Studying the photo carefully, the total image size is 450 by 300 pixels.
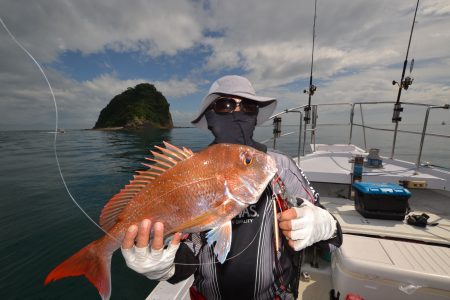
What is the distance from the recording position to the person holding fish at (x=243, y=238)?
172cm

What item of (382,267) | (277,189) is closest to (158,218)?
(277,189)

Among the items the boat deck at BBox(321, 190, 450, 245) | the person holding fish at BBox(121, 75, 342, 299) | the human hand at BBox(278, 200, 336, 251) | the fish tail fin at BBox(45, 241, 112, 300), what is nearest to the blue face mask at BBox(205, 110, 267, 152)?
the person holding fish at BBox(121, 75, 342, 299)

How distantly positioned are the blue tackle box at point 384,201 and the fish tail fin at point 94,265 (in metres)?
3.70

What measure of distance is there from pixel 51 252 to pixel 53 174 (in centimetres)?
855

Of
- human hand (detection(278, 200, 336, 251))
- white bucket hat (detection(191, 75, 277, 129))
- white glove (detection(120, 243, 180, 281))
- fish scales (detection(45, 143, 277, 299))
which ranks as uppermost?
white bucket hat (detection(191, 75, 277, 129))

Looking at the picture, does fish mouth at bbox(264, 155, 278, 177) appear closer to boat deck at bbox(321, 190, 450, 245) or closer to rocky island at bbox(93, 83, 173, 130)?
boat deck at bbox(321, 190, 450, 245)

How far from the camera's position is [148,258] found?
70.6 inches

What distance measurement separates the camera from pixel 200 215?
5.28ft

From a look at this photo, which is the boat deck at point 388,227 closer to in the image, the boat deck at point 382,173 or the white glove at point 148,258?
the boat deck at point 382,173

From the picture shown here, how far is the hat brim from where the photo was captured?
85.9 inches

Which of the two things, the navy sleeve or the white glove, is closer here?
the white glove

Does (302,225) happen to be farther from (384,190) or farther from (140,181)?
(384,190)

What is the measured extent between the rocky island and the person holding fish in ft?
214

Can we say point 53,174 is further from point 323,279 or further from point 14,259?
point 323,279
